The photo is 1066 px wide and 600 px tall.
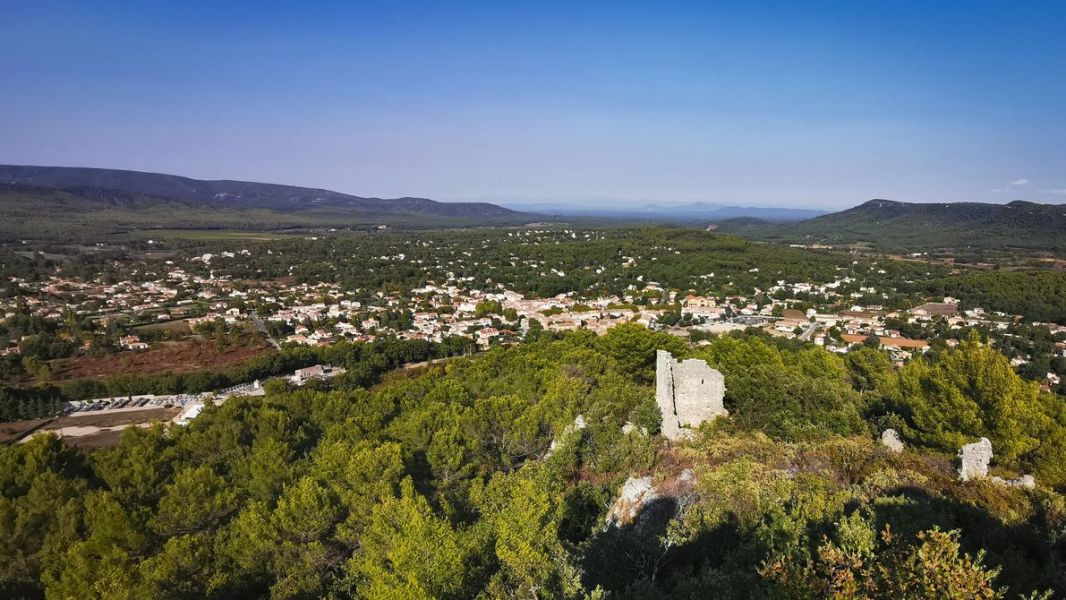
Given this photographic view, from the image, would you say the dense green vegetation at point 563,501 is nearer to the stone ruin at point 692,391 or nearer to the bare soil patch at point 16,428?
the stone ruin at point 692,391

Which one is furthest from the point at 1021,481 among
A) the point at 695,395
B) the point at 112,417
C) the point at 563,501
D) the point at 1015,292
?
the point at 1015,292

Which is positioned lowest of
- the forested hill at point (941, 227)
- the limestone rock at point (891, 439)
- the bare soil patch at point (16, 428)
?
the bare soil patch at point (16, 428)

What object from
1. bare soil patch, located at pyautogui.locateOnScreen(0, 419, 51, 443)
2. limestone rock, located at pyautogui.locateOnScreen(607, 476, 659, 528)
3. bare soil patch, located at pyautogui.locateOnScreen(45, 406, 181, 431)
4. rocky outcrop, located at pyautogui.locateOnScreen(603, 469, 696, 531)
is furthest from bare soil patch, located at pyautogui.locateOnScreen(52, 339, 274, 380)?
rocky outcrop, located at pyautogui.locateOnScreen(603, 469, 696, 531)

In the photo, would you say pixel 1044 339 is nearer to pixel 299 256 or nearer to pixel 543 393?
pixel 543 393

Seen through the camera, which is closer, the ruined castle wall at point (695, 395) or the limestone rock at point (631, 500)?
the limestone rock at point (631, 500)

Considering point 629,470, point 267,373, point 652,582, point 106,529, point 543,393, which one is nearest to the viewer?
point 652,582

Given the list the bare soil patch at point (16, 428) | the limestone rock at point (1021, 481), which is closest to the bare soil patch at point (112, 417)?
the bare soil patch at point (16, 428)

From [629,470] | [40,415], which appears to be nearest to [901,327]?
[629,470]
